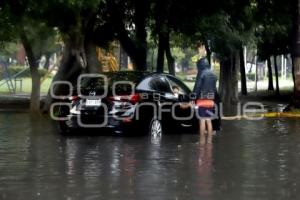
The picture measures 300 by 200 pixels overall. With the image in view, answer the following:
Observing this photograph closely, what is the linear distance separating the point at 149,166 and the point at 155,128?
14.7 feet

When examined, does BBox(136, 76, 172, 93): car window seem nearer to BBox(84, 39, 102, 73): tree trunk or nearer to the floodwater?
the floodwater

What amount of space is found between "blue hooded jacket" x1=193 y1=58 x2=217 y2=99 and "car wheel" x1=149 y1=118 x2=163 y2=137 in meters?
1.09

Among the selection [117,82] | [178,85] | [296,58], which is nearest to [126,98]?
[117,82]

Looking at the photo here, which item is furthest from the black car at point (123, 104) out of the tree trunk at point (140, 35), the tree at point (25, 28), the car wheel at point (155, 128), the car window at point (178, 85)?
the tree trunk at point (140, 35)

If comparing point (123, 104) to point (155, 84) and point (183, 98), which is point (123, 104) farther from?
point (183, 98)

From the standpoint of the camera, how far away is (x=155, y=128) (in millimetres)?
14930

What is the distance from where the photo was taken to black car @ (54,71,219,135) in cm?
1416

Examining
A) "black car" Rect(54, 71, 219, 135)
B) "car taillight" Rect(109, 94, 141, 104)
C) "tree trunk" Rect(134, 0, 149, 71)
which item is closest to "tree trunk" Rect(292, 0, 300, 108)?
"tree trunk" Rect(134, 0, 149, 71)

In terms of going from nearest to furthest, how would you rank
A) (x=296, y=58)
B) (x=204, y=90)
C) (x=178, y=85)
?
1. (x=204, y=90)
2. (x=178, y=85)
3. (x=296, y=58)

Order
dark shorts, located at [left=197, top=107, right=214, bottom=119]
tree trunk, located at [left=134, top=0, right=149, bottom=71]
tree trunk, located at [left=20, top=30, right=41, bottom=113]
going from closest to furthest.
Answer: dark shorts, located at [left=197, top=107, right=214, bottom=119]
tree trunk, located at [left=20, top=30, right=41, bottom=113]
tree trunk, located at [left=134, top=0, right=149, bottom=71]

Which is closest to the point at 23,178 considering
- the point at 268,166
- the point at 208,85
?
the point at 268,166

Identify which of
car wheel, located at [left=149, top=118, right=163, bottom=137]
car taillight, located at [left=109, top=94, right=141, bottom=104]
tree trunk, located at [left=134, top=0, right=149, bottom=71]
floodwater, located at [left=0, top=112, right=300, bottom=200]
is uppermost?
tree trunk, located at [left=134, top=0, right=149, bottom=71]

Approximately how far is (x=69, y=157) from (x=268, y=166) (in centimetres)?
→ 329

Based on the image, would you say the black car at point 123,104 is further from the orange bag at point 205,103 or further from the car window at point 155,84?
the orange bag at point 205,103
